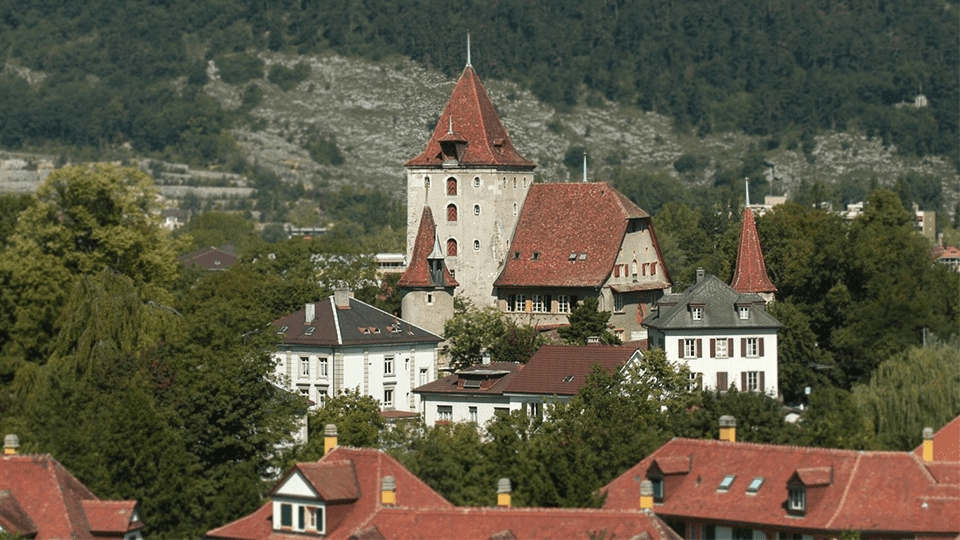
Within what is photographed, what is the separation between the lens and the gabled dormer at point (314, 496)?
64188 mm

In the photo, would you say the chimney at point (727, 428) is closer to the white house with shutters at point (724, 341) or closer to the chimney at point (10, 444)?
the chimney at point (10, 444)

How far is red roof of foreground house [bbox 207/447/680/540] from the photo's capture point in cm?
6003

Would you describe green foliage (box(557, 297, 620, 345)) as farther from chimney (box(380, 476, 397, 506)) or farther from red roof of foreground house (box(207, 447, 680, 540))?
chimney (box(380, 476, 397, 506))

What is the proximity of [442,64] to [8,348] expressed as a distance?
3031 inches

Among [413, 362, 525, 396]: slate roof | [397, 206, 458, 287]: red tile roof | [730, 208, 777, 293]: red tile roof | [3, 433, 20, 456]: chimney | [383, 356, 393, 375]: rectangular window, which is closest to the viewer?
[3, 433, 20, 456]: chimney

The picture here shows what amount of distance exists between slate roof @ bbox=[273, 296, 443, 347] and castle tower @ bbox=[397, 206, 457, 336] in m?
4.40

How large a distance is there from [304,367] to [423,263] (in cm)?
1406

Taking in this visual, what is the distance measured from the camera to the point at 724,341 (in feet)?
353

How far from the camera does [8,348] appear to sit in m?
111

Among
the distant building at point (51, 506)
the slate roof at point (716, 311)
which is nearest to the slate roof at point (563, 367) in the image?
the slate roof at point (716, 311)

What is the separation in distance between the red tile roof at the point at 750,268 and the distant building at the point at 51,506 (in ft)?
185

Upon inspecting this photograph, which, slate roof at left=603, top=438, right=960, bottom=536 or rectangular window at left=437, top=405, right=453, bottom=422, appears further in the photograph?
rectangular window at left=437, top=405, right=453, bottom=422

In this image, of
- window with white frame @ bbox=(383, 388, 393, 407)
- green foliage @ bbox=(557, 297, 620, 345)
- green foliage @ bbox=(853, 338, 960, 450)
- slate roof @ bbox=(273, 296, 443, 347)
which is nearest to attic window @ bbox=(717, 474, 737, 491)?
green foliage @ bbox=(853, 338, 960, 450)

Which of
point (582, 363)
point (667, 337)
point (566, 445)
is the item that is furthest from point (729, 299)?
point (566, 445)
